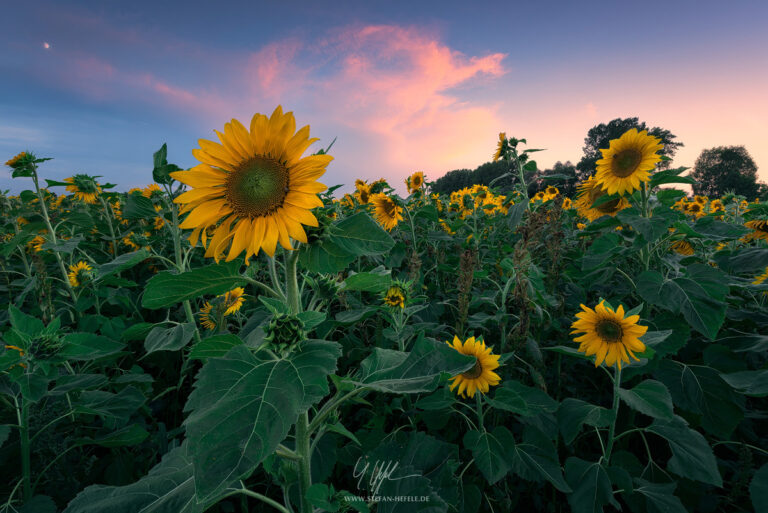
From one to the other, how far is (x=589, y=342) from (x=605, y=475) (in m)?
0.63

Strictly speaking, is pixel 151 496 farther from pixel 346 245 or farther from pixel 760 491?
pixel 760 491

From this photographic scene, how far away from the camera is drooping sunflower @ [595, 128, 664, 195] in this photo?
2.63 m

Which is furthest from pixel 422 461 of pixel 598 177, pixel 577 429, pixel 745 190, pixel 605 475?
pixel 745 190

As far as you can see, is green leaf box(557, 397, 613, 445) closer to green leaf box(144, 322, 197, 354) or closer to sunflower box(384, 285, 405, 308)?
sunflower box(384, 285, 405, 308)

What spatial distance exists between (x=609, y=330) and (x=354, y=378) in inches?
58.4

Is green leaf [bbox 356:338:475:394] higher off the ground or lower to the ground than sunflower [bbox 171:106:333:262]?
lower

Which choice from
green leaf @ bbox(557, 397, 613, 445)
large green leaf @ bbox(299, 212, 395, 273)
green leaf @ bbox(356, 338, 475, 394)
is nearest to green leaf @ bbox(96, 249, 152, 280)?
large green leaf @ bbox(299, 212, 395, 273)

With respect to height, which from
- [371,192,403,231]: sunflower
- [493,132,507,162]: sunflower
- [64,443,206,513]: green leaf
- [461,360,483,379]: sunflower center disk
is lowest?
[461,360,483,379]: sunflower center disk

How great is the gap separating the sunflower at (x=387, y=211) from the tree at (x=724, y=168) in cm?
4910

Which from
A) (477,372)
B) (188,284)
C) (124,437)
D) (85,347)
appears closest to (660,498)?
(477,372)

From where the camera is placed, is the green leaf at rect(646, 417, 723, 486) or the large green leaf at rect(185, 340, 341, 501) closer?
the large green leaf at rect(185, 340, 341, 501)

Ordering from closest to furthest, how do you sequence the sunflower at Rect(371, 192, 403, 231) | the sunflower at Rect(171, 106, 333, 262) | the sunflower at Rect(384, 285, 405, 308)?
the sunflower at Rect(171, 106, 333, 262)
the sunflower at Rect(384, 285, 405, 308)
the sunflower at Rect(371, 192, 403, 231)

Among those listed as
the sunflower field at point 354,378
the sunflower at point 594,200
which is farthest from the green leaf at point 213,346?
the sunflower at point 594,200

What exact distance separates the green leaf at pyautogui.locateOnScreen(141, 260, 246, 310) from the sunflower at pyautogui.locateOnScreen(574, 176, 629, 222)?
3.18m
